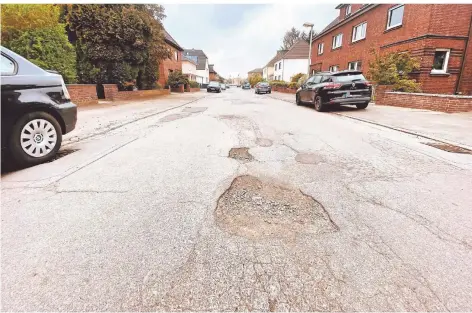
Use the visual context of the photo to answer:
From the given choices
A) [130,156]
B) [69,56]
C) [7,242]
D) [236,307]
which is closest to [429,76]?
[130,156]

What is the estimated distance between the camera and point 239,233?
218 centimetres

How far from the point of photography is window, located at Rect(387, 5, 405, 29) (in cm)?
1454

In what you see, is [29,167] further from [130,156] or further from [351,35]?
[351,35]

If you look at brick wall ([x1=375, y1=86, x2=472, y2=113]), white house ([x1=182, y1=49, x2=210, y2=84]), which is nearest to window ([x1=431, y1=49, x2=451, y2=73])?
brick wall ([x1=375, y1=86, x2=472, y2=113])

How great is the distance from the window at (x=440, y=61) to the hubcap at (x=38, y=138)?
16.8 metres

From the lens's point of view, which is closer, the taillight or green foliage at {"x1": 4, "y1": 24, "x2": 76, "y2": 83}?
the taillight

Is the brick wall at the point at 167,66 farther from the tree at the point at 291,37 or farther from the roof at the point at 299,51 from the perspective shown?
the tree at the point at 291,37

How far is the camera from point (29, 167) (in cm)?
381

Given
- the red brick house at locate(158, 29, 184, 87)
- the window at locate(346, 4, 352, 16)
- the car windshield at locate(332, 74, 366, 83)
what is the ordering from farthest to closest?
the red brick house at locate(158, 29, 184, 87), the window at locate(346, 4, 352, 16), the car windshield at locate(332, 74, 366, 83)

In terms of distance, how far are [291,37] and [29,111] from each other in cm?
6845

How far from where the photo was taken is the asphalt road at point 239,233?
5.11 feet

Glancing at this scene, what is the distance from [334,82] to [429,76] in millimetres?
7346

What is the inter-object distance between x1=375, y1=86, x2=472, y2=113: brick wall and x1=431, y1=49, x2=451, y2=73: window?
4022 mm

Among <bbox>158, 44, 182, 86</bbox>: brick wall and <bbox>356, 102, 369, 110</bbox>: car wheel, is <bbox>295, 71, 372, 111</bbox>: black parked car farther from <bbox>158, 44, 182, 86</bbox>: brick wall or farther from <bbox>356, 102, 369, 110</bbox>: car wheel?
<bbox>158, 44, 182, 86</bbox>: brick wall
